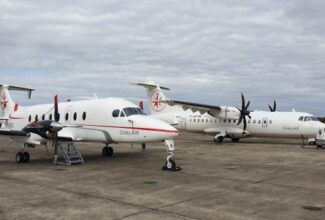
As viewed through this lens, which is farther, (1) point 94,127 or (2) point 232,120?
(2) point 232,120

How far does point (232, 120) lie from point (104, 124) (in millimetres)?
16678

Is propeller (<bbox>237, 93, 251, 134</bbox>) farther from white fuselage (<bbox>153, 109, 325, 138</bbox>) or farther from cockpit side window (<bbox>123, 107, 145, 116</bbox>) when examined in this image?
cockpit side window (<bbox>123, 107, 145, 116</bbox>)

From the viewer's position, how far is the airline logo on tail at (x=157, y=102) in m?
34.5

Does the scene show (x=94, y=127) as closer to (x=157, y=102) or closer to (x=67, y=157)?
(x=67, y=157)

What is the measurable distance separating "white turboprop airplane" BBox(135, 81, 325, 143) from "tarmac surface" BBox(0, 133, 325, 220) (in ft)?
45.6

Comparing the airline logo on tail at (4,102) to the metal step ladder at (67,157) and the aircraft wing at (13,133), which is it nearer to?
the aircraft wing at (13,133)

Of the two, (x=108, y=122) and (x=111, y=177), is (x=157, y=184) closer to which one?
(x=111, y=177)

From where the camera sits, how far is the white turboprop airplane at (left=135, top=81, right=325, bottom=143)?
27.4 meters

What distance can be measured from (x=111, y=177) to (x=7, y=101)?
12.6 m

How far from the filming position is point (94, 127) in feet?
53.8

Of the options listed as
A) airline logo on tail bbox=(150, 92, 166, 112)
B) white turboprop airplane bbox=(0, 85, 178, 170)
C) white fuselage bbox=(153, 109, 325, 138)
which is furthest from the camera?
airline logo on tail bbox=(150, 92, 166, 112)

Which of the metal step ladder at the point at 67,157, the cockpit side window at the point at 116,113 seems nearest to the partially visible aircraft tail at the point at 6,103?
the metal step ladder at the point at 67,157

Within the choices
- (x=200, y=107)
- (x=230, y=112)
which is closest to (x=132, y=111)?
(x=200, y=107)

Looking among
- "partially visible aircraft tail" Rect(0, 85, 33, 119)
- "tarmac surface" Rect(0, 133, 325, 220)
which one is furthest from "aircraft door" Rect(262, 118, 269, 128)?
"partially visible aircraft tail" Rect(0, 85, 33, 119)
